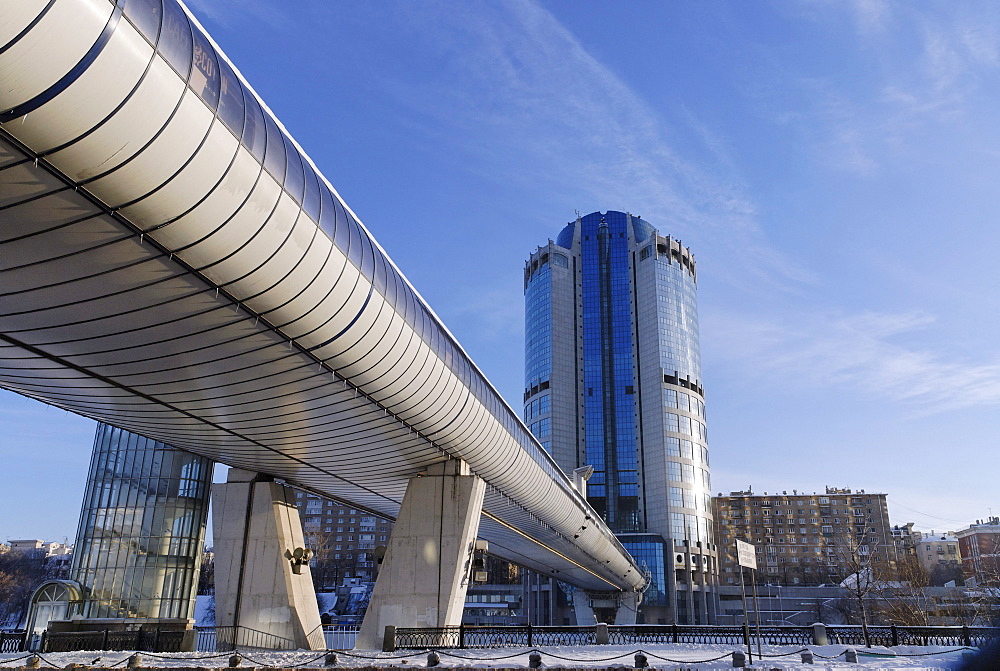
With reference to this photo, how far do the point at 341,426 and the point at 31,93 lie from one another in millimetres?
14570

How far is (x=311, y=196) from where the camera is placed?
1327 centimetres

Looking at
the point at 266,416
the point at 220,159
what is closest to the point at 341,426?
the point at 266,416

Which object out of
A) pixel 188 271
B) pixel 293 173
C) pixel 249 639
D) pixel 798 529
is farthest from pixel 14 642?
pixel 798 529

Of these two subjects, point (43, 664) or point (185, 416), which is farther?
point (185, 416)

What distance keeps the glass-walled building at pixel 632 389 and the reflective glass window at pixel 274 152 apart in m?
103

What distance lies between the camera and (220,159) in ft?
34.8

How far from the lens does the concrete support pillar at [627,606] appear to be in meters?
92.2

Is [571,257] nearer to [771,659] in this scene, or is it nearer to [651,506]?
[651,506]

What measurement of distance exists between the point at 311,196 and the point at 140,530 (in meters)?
24.8

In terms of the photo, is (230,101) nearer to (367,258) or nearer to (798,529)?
(367,258)

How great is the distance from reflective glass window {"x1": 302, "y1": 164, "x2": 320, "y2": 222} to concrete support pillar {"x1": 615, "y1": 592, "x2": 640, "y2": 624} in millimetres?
89093

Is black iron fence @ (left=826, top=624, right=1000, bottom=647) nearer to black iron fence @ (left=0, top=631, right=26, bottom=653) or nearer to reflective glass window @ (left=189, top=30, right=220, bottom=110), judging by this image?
reflective glass window @ (left=189, top=30, right=220, bottom=110)

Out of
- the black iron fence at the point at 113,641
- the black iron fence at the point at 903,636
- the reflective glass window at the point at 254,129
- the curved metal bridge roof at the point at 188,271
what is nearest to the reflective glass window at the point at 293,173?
the curved metal bridge roof at the point at 188,271

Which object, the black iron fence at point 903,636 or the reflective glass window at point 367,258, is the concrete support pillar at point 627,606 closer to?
the black iron fence at point 903,636
